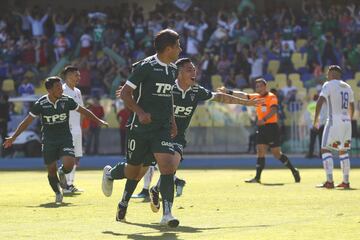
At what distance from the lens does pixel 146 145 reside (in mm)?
11359

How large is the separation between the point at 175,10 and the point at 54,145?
78.4 ft

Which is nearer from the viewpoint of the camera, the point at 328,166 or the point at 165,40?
the point at 165,40

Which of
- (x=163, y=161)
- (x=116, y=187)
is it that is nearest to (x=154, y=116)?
(x=163, y=161)

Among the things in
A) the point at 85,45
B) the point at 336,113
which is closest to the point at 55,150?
the point at 336,113

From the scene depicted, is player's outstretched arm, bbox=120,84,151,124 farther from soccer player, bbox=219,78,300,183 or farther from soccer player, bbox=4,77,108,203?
soccer player, bbox=219,78,300,183

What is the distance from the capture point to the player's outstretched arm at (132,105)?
10.9m

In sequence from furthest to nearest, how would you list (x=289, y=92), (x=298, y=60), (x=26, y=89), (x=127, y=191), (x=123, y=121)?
(x=26, y=89) < (x=298, y=60) < (x=123, y=121) < (x=289, y=92) < (x=127, y=191)

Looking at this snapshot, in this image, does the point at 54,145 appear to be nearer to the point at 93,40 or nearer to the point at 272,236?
the point at 272,236

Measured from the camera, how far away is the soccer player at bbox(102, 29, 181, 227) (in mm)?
10953

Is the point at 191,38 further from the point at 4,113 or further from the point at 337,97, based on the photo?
the point at 337,97

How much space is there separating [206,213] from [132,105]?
7.75ft

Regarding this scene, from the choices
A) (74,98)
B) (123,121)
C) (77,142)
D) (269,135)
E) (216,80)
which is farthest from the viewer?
(216,80)

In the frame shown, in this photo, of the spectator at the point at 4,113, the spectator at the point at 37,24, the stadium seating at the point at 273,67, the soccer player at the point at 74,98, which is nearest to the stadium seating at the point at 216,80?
the stadium seating at the point at 273,67

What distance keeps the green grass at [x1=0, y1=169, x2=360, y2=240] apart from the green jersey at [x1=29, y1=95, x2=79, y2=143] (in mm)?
1093
